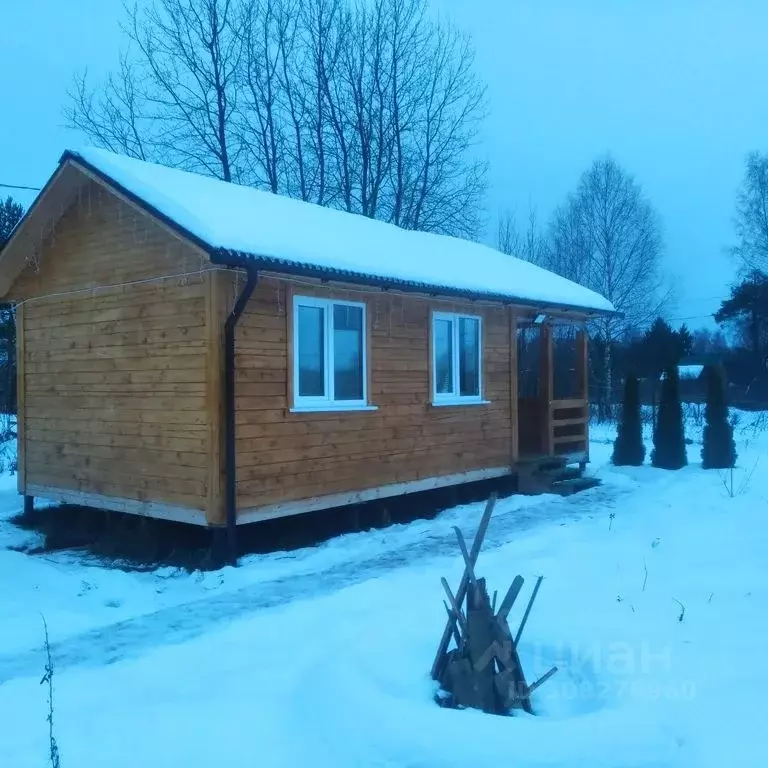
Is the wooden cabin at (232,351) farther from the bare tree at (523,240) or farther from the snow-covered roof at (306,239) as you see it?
the bare tree at (523,240)

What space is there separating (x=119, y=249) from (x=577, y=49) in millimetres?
11160

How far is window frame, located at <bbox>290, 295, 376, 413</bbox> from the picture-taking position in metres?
7.86

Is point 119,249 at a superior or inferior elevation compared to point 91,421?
superior

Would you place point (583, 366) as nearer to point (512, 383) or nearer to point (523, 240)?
point (512, 383)

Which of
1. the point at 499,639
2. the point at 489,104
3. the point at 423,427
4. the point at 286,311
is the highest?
the point at 489,104

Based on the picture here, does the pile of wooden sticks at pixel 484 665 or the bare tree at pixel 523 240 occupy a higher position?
the bare tree at pixel 523 240

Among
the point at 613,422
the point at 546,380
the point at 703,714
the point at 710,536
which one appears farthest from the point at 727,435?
the point at 613,422

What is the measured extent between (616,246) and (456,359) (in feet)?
68.7

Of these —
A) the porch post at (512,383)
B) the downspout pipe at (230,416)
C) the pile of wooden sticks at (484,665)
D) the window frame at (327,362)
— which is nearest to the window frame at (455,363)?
the porch post at (512,383)

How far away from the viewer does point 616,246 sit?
2898 cm

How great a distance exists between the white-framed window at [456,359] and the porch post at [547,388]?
6.52 feet

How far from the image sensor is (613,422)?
965 inches

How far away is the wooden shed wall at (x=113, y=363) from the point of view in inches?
292

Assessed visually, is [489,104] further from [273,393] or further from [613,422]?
[273,393]
